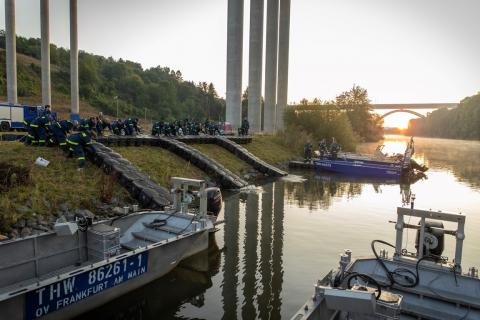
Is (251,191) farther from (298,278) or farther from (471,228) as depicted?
(298,278)

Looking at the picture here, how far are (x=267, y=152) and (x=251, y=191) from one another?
1428 centimetres

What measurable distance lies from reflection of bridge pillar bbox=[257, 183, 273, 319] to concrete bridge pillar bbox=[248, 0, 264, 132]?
32687mm

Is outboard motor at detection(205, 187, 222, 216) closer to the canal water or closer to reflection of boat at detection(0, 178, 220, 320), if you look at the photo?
the canal water

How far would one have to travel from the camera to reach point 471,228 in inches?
574

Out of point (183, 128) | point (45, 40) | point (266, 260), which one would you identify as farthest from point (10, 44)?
point (266, 260)

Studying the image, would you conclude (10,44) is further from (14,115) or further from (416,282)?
(416,282)

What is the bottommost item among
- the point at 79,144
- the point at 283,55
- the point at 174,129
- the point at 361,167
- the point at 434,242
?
the point at 361,167

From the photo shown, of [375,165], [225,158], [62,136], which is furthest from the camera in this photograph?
[375,165]

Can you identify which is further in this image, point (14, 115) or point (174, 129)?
point (14, 115)

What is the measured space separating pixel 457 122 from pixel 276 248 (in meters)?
128

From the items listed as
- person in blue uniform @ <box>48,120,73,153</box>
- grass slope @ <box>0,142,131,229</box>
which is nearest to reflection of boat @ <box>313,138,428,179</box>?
grass slope @ <box>0,142,131,229</box>

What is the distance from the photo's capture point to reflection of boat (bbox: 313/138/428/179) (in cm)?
2955

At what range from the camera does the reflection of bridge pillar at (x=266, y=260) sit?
765cm

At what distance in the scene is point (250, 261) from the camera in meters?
10.1
